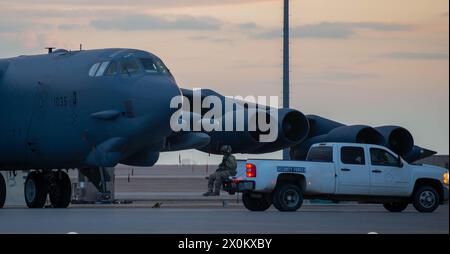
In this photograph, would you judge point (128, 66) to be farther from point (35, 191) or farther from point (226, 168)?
point (226, 168)

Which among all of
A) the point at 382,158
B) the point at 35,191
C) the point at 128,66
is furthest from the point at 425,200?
the point at 35,191

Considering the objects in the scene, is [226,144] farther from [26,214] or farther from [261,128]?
[26,214]

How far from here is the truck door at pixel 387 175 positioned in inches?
1261

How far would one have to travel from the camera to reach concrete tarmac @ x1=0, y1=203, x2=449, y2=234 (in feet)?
74.2

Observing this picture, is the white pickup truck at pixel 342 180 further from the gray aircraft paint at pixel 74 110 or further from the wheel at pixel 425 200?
the gray aircraft paint at pixel 74 110

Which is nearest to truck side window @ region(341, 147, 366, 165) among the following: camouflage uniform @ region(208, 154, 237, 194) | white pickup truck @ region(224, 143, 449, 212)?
white pickup truck @ region(224, 143, 449, 212)

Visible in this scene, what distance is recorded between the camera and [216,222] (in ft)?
83.9

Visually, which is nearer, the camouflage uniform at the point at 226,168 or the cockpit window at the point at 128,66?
the cockpit window at the point at 128,66

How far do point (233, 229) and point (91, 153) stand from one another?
33.6 ft

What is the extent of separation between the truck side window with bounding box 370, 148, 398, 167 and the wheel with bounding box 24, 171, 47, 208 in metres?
9.17

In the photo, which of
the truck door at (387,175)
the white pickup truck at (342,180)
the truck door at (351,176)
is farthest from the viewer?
the truck door at (387,175)

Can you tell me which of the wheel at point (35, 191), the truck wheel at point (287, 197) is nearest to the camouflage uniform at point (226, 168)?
the wheel at point (35, 191)

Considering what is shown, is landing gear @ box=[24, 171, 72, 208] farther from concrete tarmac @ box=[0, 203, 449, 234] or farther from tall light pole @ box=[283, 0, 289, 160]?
tall light pole @ box=[283, 0, 289, 160]

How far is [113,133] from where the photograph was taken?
3188 centimetres
